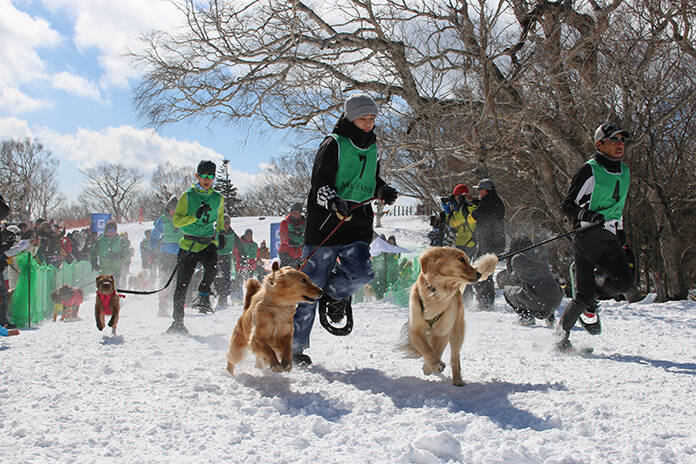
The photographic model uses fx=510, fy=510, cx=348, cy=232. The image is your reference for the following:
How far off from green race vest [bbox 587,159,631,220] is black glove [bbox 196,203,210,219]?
156 inches

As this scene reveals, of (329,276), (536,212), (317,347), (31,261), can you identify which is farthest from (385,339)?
(536,212)

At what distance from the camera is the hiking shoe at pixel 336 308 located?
3988 millimetres

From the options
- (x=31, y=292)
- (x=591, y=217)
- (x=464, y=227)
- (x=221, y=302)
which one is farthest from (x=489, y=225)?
(x=31, y=292)

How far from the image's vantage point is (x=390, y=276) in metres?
11.4

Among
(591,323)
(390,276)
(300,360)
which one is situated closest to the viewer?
(300,360)

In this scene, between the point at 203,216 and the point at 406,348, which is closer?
the point at 406,348

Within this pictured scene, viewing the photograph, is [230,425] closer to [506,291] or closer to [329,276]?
[329,276]

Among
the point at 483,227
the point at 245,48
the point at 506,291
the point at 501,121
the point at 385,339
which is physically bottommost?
the point at 385,339

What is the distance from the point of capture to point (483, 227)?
7594mm

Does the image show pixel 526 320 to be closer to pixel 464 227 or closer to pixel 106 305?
pixel 464 227

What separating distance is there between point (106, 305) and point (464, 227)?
5136 mm

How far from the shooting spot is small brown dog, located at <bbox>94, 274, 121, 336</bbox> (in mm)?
5973

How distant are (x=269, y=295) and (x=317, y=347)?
1.43m

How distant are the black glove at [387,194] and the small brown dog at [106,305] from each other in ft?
12.6
